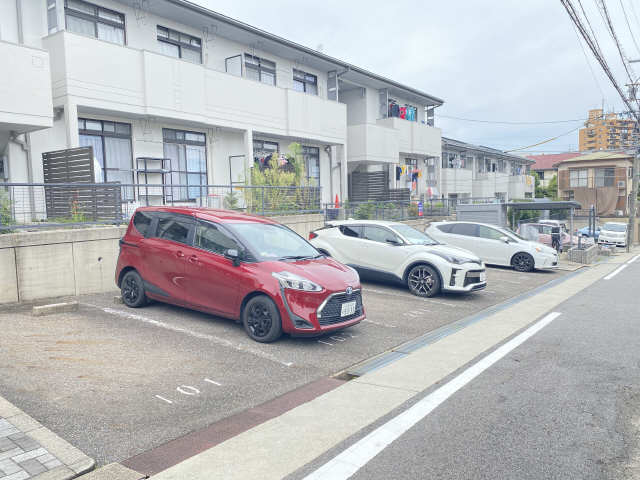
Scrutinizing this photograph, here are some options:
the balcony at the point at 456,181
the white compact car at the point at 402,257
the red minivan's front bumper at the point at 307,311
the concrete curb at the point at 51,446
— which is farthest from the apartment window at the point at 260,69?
the balcony at the point at 456,181

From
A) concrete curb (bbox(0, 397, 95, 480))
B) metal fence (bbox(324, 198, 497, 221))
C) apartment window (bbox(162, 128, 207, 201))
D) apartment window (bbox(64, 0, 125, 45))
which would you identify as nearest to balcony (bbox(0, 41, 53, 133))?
apartment window (bbox(64, 0, 125, 45))

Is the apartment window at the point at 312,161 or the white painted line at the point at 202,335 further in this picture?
the apartment window at the point at 312,161

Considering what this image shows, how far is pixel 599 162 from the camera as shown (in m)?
52.0

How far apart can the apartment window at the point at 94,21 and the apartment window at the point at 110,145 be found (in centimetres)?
237

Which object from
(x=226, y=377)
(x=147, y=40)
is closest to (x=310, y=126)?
(x=147, y=40)

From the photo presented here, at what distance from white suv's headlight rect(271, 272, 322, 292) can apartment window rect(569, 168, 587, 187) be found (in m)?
54.8

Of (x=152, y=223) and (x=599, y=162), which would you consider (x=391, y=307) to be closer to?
(x=152, y=223)

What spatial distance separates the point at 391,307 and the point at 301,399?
4.76 m

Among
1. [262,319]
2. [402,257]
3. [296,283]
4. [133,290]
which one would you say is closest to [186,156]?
[402,257]

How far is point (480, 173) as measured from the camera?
1572 inches

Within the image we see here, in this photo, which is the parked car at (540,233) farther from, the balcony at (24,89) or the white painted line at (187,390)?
the white painted line at (187,390)

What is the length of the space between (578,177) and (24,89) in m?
54.9

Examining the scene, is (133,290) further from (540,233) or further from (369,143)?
(540,233)

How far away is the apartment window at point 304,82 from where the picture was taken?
20938 mm
